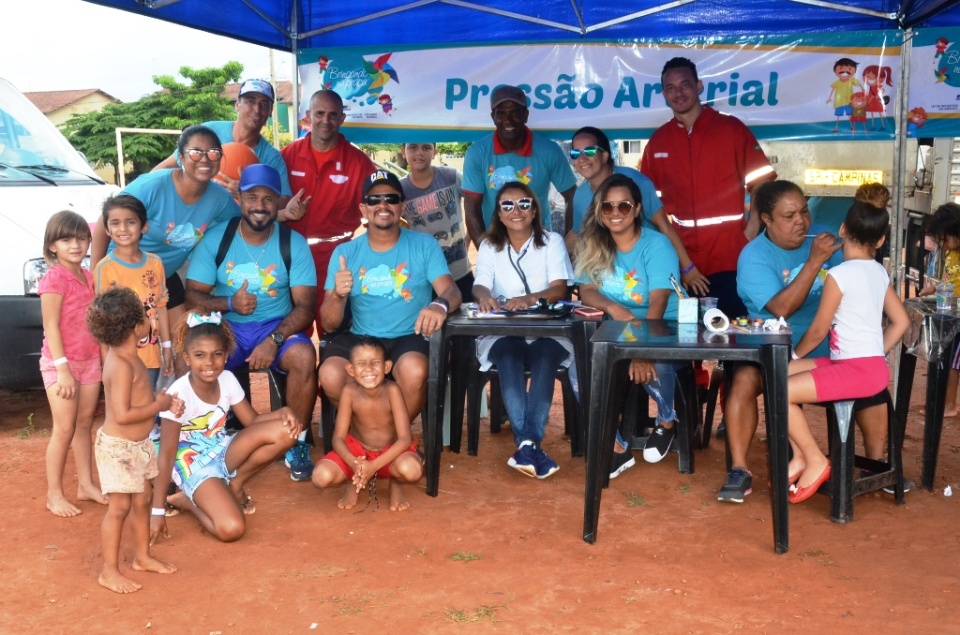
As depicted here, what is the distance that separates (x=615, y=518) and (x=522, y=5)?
4.02 m

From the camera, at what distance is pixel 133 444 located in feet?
11.8

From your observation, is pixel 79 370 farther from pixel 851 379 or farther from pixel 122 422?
pixel 851 379

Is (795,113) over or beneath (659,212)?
over

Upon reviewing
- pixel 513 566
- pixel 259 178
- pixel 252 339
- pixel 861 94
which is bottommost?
pixel 513 566

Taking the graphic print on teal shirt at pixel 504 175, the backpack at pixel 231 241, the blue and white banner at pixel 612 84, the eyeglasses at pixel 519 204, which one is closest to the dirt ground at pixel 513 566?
the backpack at pixel 231 241

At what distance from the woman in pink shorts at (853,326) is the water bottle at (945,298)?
0.38 meters

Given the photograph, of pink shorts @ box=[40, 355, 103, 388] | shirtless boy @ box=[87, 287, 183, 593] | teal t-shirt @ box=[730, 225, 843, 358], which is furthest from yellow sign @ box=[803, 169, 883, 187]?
shirtless boy @ box=[87, 287, 183, 593]

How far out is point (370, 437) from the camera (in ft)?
15.1

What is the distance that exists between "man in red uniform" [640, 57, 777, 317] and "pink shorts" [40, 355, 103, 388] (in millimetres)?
3397

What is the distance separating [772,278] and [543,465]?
147 centimetres

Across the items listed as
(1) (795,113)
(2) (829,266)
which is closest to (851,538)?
(2) (829,266)

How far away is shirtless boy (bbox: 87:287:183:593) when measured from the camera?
140 inches

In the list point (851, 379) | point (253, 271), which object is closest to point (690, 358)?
point (851, 379)

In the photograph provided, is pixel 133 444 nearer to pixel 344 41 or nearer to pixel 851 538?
pixel 851 538
